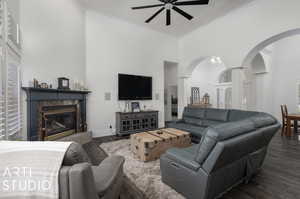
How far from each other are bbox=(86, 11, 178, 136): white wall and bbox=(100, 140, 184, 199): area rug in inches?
70.3

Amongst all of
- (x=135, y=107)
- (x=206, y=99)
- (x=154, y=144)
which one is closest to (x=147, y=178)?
(x=154, y=144)

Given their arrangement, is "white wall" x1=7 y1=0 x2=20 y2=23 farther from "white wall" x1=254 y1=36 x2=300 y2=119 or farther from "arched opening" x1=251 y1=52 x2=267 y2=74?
"white wall" x1=254 y1=36 x2=300 y2=119

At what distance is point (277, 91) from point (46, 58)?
8.25m

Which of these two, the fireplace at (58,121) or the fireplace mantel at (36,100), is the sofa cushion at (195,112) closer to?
the fireplace at (58,121)

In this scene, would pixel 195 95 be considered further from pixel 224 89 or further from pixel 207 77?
pixel 224 89

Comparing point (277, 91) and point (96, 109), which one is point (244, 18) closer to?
point (277, 91)

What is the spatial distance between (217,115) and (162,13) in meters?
3.60

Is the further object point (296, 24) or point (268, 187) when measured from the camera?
point (296, 24)

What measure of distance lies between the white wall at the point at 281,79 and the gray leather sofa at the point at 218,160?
528cm

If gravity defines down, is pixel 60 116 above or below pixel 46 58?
below

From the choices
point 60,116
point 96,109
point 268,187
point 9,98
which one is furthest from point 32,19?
point 268,187

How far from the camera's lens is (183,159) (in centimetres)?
177

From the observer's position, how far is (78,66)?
4.10m

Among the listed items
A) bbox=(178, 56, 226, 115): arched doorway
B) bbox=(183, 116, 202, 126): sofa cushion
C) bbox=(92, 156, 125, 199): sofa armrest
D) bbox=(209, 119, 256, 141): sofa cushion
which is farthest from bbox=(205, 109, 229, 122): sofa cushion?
bbox=(178, 56, 226, 115): arched doorway
